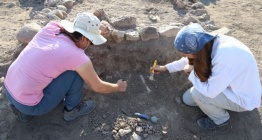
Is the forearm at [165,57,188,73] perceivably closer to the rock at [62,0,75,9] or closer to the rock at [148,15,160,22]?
the rock at [148,15,160,22]

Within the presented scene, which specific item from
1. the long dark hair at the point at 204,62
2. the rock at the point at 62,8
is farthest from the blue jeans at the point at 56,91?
the rock at the point at 62,8

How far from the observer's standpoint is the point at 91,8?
4.76 meters

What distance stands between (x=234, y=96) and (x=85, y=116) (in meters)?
1.62

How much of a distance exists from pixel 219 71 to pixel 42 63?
1.65m

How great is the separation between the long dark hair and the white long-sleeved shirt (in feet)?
0.14

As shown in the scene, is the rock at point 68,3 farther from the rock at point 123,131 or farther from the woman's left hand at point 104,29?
the rock at point 123,131

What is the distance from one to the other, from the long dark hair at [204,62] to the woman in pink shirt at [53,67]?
904 millimetres

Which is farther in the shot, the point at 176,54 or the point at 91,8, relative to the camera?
the point at 91,8

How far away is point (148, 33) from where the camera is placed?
12.6 ft

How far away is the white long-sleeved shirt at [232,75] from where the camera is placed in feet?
9.43

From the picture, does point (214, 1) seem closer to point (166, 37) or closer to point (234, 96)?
point (166, 37)

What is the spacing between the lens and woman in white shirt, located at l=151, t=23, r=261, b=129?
2.85 metres

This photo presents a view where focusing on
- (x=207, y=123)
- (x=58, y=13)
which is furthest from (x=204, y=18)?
(x=58, y=13)

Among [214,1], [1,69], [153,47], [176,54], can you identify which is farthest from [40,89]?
[214,1]
